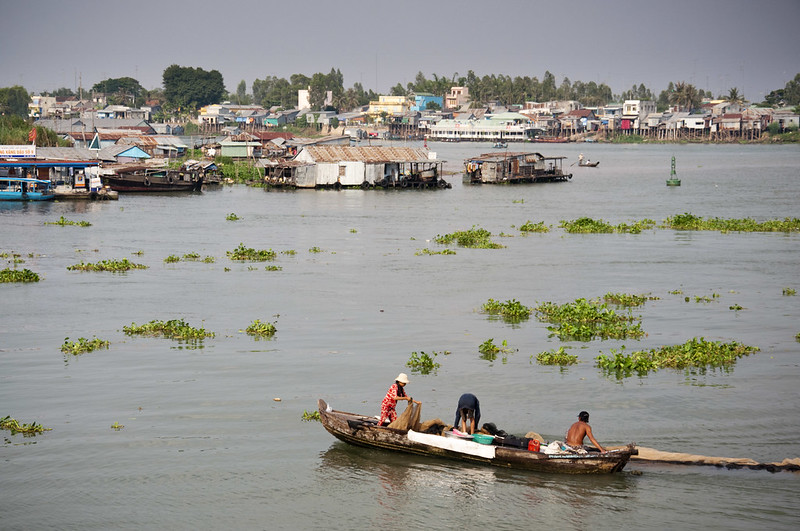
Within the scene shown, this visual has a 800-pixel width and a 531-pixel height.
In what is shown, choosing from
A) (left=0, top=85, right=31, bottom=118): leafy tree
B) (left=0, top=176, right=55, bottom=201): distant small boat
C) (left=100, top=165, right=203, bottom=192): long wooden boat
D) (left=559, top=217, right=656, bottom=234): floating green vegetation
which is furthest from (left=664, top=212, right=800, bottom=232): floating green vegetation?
(left=0, top=85, right=31, bottom=118): leafy tree

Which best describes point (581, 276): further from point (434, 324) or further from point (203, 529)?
point (203, 529)

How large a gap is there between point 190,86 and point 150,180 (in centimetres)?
13860

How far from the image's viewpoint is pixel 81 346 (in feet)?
62.5

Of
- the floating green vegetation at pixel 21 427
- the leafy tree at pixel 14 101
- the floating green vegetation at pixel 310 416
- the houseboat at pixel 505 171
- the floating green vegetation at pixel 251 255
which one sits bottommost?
the floating green vegetation at pixel 21 427

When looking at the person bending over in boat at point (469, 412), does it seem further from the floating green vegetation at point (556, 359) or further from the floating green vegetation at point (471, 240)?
the floating green vegetation at point (471, 240)

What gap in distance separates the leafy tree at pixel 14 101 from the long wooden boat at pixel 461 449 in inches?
5809

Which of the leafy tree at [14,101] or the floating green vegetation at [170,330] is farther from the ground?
the leafy tree at [14,101]

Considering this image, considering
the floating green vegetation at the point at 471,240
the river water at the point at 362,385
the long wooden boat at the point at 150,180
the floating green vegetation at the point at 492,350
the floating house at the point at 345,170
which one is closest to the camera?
the river water at the point at 362,385

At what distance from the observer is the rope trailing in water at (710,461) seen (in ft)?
42.0

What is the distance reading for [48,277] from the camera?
1094 inches

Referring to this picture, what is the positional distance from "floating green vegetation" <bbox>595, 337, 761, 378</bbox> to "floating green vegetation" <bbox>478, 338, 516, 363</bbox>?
1.92 meters

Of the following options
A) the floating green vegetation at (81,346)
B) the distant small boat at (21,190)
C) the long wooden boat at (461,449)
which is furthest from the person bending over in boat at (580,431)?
the distant small boat at (21,190)

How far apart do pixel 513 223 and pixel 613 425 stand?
28695 millimetres

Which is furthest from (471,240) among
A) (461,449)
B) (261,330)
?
(461,449)
